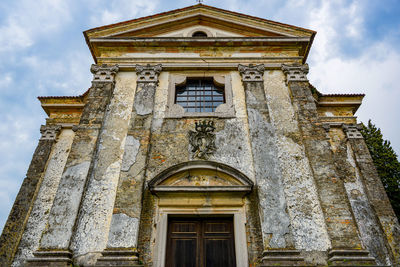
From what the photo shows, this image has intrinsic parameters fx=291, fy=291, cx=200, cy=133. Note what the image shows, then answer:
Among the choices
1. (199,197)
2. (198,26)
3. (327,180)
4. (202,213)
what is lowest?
(202,213)

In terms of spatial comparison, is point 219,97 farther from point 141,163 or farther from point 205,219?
point 205,219

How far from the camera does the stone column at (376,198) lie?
7234 mm

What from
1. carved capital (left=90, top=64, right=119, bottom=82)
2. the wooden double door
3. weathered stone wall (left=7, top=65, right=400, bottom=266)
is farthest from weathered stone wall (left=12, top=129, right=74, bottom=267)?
the wooden double door

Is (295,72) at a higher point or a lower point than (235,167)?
higher

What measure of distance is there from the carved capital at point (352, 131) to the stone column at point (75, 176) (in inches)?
292

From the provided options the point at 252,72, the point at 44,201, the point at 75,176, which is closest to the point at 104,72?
the point at 75,176

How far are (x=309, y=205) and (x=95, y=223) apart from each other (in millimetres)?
4807

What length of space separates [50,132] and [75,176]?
321 centimetres

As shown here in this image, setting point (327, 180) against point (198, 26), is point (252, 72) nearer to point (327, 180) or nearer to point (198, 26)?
point (198, 26)

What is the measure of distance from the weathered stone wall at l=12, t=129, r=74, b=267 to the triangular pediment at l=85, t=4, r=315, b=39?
3.69m

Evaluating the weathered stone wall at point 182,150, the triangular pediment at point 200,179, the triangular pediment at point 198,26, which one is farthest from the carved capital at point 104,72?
the triangular pediment at point 200,179

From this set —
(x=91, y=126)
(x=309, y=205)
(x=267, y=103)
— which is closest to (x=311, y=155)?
(x=309, y=205)

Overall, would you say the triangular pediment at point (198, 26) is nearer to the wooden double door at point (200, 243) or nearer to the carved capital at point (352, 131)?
the carved capital at point (352, 131)

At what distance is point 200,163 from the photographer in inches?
280
